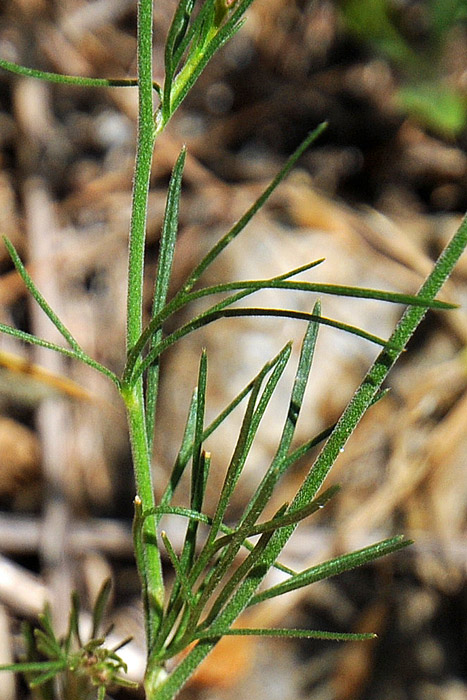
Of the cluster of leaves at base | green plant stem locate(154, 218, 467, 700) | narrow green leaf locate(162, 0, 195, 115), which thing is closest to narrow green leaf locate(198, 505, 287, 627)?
green plant stem locate(154, 218, 467, 700)

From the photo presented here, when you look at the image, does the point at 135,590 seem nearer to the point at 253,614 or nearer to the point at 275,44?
the point at 253,614

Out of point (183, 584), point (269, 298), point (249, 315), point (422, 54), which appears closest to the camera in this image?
Result: point (249, 315)

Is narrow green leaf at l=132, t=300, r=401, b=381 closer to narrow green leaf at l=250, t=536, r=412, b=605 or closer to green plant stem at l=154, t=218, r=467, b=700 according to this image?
green plant stem at l=154, t=218, r=467, b=700

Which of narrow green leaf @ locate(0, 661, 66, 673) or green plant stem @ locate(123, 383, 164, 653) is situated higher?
green plant stem @ locate(123, 383, 164, 653)

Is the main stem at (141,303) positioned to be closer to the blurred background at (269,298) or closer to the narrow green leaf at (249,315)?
the narrow green leaf at (249,315)

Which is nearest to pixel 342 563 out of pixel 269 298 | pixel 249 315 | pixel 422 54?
pixel 249 315

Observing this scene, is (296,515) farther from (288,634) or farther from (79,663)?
(79,663)

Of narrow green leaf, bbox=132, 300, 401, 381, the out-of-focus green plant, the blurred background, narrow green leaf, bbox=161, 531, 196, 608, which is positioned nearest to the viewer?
narrow green leaf, bbox=132, 300, 401, 381

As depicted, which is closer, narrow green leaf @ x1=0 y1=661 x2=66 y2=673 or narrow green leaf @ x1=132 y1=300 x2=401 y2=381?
narrow green leaf @ x1=132 y1=300 x2=401 y2=381
